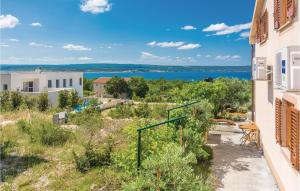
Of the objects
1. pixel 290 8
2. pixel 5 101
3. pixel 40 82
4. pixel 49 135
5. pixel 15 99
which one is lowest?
pixel 49 135

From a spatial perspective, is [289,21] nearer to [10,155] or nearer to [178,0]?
[10,155]

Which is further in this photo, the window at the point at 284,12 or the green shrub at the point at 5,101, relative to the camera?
the green shrub at the point at 5,101

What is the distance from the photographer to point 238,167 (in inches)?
390

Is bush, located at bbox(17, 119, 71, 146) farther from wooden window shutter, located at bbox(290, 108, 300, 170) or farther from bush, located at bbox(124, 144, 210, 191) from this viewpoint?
wooden window shutter, located at bbox(290, 108, 300, 170)

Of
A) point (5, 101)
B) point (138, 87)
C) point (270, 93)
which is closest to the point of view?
point (270, 93)

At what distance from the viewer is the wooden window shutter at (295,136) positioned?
233 inches

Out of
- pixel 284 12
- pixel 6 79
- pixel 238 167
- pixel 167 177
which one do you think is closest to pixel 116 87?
pixel 6 79

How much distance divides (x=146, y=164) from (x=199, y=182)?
1.10 m

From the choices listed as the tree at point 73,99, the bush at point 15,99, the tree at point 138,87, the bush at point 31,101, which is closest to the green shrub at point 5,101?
the bush at point 15,99

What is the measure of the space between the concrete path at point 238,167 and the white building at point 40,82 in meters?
26.8

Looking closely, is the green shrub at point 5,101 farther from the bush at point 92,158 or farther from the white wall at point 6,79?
the bush at point 92,158

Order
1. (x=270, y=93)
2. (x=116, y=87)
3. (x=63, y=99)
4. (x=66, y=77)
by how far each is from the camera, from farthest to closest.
A: (x=116, y=87) → (x=66, y=77) → (x=63, y=99) → (x=270, y=93)

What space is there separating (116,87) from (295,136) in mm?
63388

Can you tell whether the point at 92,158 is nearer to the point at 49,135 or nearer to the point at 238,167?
the point at 49,135
